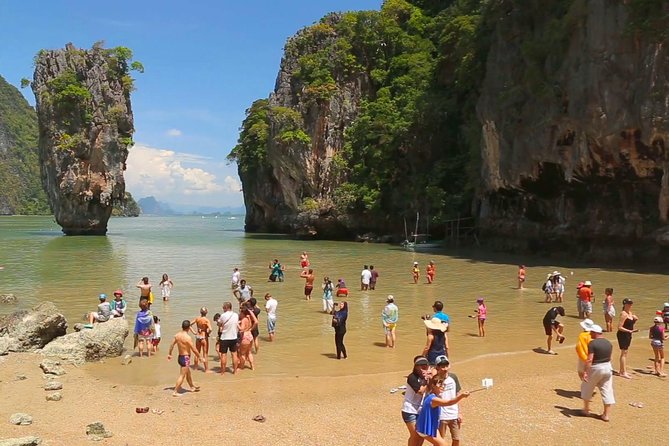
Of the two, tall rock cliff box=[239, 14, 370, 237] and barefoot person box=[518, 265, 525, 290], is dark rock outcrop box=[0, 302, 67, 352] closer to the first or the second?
barefoot person box=[518, 265, 525, 290]

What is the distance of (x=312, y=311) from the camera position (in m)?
17.7

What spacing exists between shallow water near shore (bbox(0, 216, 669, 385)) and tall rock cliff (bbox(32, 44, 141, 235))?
2288 cm

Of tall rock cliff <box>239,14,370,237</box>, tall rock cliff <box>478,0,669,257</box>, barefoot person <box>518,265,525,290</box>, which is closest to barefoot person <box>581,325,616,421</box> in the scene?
barefoot person <box>518,265,525,290</box>

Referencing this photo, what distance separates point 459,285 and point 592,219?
47.3ft

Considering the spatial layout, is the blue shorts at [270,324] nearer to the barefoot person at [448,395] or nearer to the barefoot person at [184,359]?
the barefoot person at [184,359]

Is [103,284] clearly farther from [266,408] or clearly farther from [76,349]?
[266,408]

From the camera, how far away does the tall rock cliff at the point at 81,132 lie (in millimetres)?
60250

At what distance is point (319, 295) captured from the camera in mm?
20969

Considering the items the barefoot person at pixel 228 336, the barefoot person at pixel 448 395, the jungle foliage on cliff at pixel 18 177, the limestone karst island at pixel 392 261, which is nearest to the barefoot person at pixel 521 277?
the limestone karst island at pixel 392 261

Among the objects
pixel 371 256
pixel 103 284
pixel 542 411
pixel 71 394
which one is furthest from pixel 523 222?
pixel 71 394

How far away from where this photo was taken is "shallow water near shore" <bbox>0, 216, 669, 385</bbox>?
12.0 m

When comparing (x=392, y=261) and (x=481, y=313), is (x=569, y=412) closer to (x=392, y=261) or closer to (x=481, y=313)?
(x=481, y=313)

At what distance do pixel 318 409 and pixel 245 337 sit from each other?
3.09m

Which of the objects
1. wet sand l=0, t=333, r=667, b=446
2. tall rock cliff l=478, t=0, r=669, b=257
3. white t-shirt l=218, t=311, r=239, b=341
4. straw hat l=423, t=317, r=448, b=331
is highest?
tall rock cliff l=478, t=0, r=669, b=257
